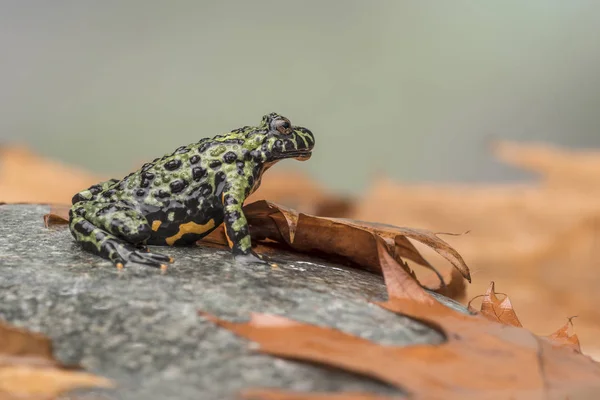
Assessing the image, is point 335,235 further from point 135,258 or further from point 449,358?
point 449,358

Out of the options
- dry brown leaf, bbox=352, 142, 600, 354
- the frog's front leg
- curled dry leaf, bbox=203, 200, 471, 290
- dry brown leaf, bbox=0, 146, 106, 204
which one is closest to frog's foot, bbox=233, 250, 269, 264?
the frog's front leg

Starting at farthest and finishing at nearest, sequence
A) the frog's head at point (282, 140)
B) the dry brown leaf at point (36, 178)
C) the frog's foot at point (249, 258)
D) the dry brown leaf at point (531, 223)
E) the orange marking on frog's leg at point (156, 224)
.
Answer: the dry brown leaf at point (36, 178), the dry brown leaf at point (531, 223), the frog's head at point (282, 140), the orange marking on frog's leg at point (156, 224), the frog's foot at point (249, 258)

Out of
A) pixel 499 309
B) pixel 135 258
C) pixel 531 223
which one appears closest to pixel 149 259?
pixel 135 258

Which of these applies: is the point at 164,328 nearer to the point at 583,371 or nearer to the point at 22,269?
the point at 22,269

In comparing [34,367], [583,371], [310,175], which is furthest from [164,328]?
[310,175]

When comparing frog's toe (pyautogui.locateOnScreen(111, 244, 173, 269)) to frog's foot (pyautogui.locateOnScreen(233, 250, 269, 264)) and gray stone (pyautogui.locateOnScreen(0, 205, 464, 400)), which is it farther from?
frog's foot (pyautogui.locateOnScreen(233, 250, 269, 264))

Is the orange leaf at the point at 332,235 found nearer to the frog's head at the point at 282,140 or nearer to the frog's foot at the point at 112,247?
the frog's head at the point at 282,140

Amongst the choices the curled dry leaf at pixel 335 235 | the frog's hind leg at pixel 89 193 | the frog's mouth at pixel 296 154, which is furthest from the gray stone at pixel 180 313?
the frog's mouth at pixel 296 154
